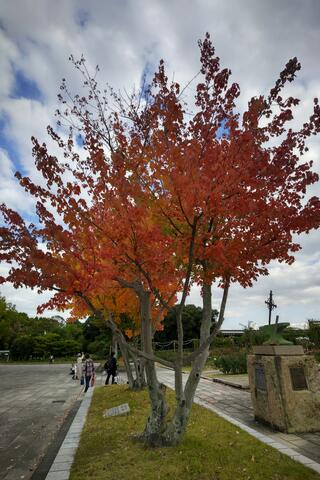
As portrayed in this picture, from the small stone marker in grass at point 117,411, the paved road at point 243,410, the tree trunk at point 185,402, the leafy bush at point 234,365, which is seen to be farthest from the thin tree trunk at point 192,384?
the leafy bush at point 234,365

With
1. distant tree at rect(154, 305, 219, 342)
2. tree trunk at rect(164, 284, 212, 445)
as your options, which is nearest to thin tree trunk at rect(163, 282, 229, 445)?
tree trunk at rect(164, 284, 212, 445)

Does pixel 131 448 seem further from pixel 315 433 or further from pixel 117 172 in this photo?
pixel 117 172

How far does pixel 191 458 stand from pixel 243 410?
188 inches

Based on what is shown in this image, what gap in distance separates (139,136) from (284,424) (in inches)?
255

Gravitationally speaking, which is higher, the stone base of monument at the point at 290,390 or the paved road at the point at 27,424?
the stone base of monument at the point at 290,390

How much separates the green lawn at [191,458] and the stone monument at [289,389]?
3.09 feet

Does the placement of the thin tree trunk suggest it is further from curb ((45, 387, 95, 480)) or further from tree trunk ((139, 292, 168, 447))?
curb ((45, 387, 95, 480))

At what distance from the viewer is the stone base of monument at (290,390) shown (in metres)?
7.06

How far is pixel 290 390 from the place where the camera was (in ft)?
23.3

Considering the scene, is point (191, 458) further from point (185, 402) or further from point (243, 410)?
point (243, 410)

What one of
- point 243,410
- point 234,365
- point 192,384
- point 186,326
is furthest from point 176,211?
point 186,326

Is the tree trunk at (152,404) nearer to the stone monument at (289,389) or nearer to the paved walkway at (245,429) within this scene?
the paved walkway at (245,429)

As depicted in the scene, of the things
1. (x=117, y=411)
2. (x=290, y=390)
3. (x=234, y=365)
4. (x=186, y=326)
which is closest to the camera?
(x=290, y=390)

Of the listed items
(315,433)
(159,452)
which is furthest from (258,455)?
(315,433)
